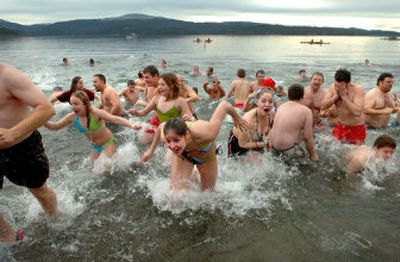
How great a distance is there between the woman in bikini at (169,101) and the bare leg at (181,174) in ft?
3.92

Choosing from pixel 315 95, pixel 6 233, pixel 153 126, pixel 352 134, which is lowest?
pixel 6 233

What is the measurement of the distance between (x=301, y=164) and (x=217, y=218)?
2431 mm

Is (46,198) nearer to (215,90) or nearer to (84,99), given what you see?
(84,99)

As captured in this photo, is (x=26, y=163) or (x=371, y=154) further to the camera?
(x=371, y=154)

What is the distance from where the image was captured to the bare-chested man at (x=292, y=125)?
5.55 metres

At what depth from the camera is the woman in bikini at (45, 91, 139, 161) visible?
536 cm

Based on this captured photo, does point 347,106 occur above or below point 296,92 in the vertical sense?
below

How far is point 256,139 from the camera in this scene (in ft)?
19.2

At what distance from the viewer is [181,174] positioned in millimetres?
4844

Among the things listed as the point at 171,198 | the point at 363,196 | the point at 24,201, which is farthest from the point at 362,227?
the point at 24,201

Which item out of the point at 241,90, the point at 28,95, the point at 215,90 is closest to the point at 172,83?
the point at 28,95

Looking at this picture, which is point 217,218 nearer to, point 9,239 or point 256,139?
point 256,139

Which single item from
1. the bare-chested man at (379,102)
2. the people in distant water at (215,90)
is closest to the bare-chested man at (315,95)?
the bare-chested man at (379,102)

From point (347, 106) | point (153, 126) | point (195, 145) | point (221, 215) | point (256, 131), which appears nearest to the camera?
point (195, 145)
